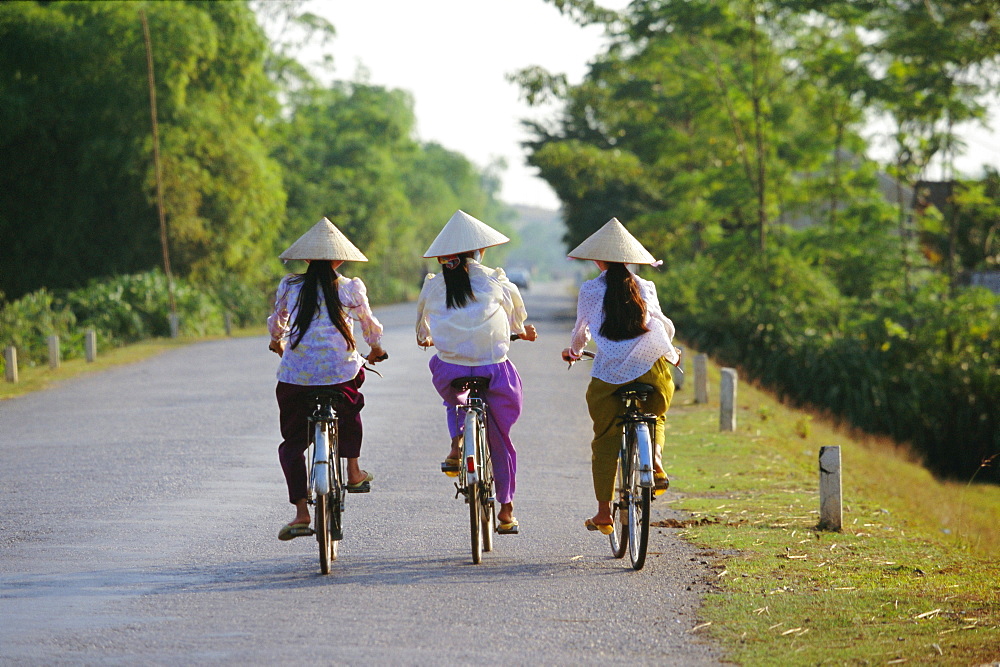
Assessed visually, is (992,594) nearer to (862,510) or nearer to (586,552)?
(586,552)

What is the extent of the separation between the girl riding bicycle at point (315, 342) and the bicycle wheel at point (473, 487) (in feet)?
2.12

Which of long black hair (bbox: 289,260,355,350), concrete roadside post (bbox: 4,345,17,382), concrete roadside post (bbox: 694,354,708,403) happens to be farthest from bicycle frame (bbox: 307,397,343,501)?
concrete roadside post (bbox: 4,345,17,382)

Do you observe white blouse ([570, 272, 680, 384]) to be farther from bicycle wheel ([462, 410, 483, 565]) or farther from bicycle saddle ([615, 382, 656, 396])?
bicycle wheel ([462, 410, 483, 565])

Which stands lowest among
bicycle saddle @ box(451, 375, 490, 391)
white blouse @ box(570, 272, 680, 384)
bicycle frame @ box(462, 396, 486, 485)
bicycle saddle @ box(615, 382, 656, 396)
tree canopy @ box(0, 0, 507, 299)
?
bicycle frame @ box(462, 396, 486, 485)

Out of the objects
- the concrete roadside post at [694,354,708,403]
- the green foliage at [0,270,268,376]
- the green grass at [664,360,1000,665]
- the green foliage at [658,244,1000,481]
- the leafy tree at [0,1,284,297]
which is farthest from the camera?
the leafy tree at [0,1,284,297]

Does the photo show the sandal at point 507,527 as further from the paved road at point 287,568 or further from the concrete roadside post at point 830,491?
the concrete roadside post at point 830,491

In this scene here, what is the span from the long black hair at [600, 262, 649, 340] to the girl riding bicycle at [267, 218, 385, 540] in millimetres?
1381

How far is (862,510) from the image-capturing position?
405 inches

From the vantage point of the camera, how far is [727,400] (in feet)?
47.3

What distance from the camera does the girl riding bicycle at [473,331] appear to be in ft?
23.9

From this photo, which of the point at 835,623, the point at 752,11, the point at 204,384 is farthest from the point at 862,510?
the point at 752,11

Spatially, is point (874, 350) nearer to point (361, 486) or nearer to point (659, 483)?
point (659, 483)

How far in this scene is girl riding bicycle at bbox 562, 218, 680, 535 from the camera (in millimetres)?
7160

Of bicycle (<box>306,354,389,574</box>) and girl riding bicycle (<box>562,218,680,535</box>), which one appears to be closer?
bicycle (<box>306,354,389,574</box>)
